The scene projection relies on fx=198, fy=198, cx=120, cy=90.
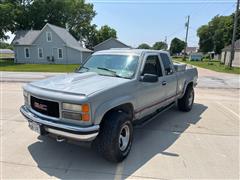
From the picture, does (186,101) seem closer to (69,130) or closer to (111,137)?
(111,137)

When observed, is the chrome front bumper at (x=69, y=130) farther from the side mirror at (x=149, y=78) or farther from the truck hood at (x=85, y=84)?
the side mirror at (x=149, y=78)

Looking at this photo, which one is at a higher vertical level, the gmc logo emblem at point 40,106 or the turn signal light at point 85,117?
the gmc logo emblem at point 40,106

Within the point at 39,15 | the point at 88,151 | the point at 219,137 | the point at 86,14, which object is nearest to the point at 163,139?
the point at 219,137

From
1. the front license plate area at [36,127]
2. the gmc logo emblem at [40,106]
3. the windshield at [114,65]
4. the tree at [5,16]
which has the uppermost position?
the tree at [5,16]

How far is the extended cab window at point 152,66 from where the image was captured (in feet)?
14.3

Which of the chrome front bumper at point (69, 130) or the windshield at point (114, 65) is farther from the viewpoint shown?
the windshield at point (114, 65)

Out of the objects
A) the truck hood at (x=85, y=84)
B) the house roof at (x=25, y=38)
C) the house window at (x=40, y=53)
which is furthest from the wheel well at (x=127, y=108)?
the house roof at (x=25, y=38)

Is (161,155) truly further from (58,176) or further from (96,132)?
(58,176)

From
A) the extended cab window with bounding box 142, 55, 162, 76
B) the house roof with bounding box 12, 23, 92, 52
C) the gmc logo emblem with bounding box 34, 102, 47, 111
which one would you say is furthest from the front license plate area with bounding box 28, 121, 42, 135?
the house roof with bounding box 12, 23, 92, 52

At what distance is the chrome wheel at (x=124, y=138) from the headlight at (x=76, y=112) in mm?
962

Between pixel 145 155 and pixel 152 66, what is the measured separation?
2.03 meters

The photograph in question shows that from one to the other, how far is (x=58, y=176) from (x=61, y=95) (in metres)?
1.28

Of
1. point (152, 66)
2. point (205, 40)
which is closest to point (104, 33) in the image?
point (205, 40)

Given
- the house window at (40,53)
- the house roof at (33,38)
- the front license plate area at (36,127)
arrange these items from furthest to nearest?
the house window at (40,53), the house roof at (33,38), the front license plate area at (36,127)
